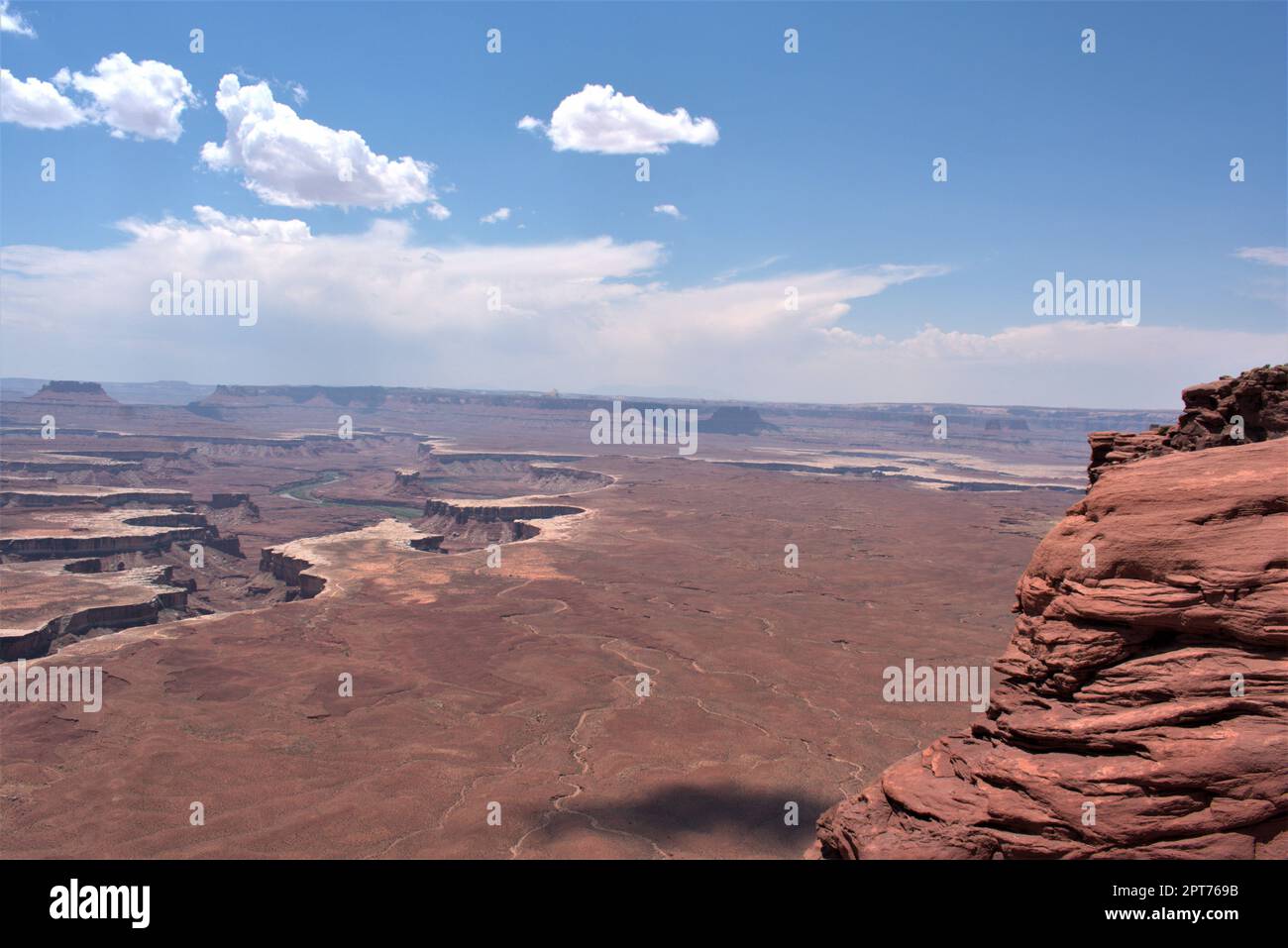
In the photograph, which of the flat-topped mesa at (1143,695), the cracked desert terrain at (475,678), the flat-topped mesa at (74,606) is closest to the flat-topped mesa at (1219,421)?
the flat-topped mesa at (1143,695)

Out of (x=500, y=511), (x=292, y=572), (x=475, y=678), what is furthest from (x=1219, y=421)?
(x=500, y=511)

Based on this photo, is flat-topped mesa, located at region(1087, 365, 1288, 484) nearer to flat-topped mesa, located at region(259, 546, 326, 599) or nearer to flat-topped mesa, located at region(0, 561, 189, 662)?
flat-topped mesa, located at region(0, 561, 189, 662)

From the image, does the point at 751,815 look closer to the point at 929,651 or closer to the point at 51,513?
the point at 929,651

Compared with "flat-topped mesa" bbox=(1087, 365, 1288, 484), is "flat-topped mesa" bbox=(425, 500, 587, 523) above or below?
below

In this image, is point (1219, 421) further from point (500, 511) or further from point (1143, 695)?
point (500, 511)

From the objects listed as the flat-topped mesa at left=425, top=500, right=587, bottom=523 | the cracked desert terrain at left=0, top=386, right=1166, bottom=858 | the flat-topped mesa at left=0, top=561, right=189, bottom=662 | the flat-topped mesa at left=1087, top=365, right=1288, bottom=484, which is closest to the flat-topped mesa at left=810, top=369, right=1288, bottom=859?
the flat-topped mesa at left=1087, top=365, right=1288, bottom=484

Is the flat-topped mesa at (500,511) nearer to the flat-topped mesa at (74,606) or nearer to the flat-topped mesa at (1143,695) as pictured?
the flat-topped mesa at (74,606)
